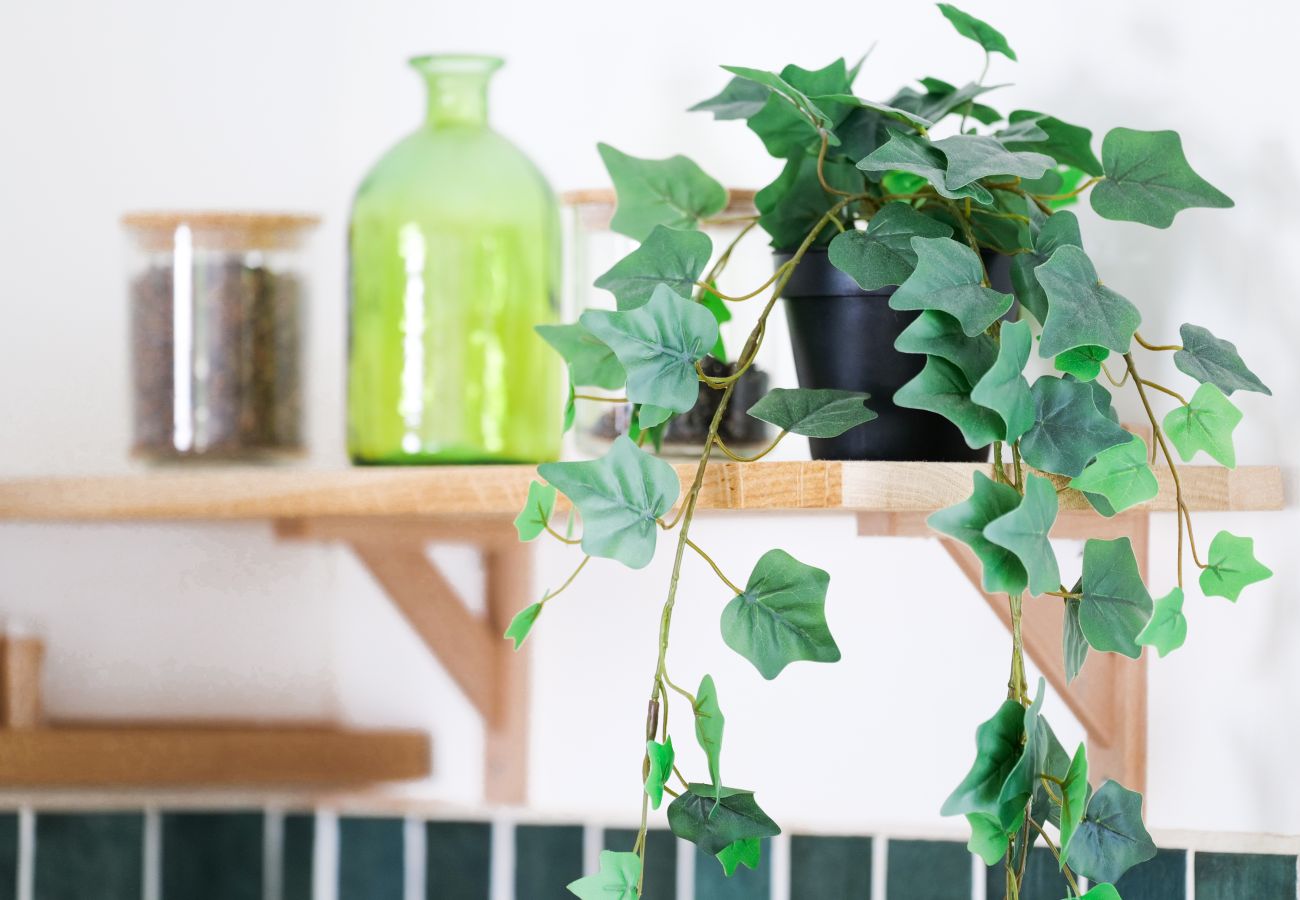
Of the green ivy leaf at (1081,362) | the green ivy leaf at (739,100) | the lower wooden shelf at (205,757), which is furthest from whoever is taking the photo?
the lower wooden shelf at (205,757)

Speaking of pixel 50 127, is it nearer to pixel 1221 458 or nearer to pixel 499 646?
pixel 499 646

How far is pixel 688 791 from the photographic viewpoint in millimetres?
839

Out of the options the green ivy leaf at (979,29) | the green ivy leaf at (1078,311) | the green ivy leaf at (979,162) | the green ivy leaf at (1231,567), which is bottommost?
the green ivy leaf at (1231,567)

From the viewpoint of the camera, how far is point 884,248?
0.84 m

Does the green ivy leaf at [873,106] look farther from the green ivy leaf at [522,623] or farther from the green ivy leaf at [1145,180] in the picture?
the green ivy leaf at [522,623]

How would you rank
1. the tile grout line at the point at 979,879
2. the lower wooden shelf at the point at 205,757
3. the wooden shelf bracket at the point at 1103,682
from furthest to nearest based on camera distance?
the lower wooden shelf at the point at 205,757 < the tile grout line at the point at 979,879 < the wooden shelf bracket at the point at 1103,682

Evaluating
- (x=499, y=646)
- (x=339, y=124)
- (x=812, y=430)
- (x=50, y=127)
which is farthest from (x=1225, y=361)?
(x=50, y=127)

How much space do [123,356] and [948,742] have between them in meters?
0.91

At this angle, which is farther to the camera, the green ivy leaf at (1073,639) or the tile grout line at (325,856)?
the tile grout line at (325,856)

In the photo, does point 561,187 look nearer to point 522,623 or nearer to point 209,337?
point 209,337

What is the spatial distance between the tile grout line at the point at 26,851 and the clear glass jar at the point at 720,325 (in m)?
0.72

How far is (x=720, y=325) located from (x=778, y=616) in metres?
0.35

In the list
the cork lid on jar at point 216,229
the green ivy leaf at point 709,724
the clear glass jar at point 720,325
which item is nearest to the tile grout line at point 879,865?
the clear glass jar at point 720,325

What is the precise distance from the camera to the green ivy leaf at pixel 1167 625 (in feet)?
2.55
